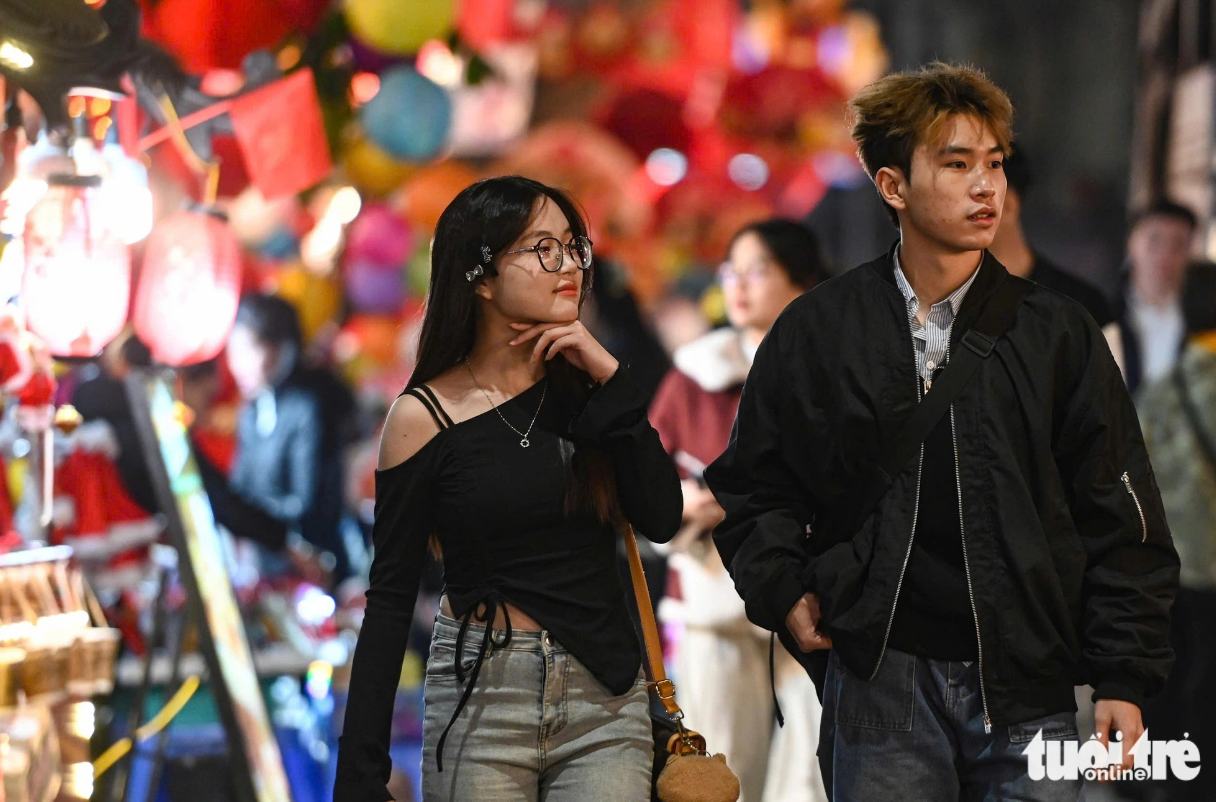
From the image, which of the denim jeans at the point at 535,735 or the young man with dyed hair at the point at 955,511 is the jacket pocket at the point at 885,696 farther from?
the denim jeans at the point at 535,735

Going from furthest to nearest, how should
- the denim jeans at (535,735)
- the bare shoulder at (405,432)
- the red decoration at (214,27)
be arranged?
the red decoration at (214,27) → the bare shoulder at (405,432) → the denim jeans at (535,735)

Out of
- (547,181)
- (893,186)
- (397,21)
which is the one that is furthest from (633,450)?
(397,21)

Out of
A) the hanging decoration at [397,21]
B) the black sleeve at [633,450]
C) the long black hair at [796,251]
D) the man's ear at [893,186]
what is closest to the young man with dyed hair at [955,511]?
the man's ear at [893,186]

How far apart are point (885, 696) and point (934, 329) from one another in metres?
0.55

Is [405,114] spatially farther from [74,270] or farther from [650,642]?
[650,642]

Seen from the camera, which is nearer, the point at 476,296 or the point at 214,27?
the point at 476,296

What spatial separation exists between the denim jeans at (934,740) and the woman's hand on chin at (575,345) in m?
0.60

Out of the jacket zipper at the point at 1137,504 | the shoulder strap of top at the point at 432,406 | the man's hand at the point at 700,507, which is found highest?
the shoulder strap of top at the point at 432,406

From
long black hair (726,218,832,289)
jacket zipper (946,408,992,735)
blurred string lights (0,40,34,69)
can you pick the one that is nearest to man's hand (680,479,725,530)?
long black hair (726,218,832,289)

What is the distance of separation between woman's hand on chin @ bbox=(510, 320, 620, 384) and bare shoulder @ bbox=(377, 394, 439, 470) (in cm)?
19

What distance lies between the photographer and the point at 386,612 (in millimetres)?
1887

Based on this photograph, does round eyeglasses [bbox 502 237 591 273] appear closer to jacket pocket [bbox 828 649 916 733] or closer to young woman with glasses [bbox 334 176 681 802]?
young woman with glasses [bbox 334 176 681 802]

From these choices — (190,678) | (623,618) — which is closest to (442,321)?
(623,618)

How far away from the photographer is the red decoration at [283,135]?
11.3ft
